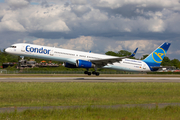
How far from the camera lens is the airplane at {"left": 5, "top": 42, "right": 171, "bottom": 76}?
42.9 metres

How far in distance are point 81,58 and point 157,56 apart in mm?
21200

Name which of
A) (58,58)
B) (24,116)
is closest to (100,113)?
(24,116)

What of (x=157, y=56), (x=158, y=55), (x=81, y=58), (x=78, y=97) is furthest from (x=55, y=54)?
(x=158, y=55)

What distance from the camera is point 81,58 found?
47281mm

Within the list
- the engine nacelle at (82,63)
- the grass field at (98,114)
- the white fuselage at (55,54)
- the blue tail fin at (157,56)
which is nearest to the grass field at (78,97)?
the grass field at (98,114)

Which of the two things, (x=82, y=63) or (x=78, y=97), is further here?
(x=82, y=63)

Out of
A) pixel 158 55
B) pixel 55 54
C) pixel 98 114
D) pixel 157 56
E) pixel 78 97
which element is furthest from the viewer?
pixel 158 55

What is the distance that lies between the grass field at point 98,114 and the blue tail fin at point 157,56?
43528 millimetres

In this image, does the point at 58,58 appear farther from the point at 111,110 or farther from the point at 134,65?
the point at 111,110

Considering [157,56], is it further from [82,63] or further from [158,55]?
[82,63]

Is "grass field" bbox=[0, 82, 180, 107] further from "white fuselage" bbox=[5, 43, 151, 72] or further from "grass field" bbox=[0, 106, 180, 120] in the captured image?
"white fuselage" bbox=[5, 43, 151, 72]

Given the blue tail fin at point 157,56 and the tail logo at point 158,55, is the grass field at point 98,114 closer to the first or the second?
the blue tail fin at point 157,56

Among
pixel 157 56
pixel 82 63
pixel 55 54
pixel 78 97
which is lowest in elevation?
pixel 78 97

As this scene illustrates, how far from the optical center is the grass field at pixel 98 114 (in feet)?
36.3
